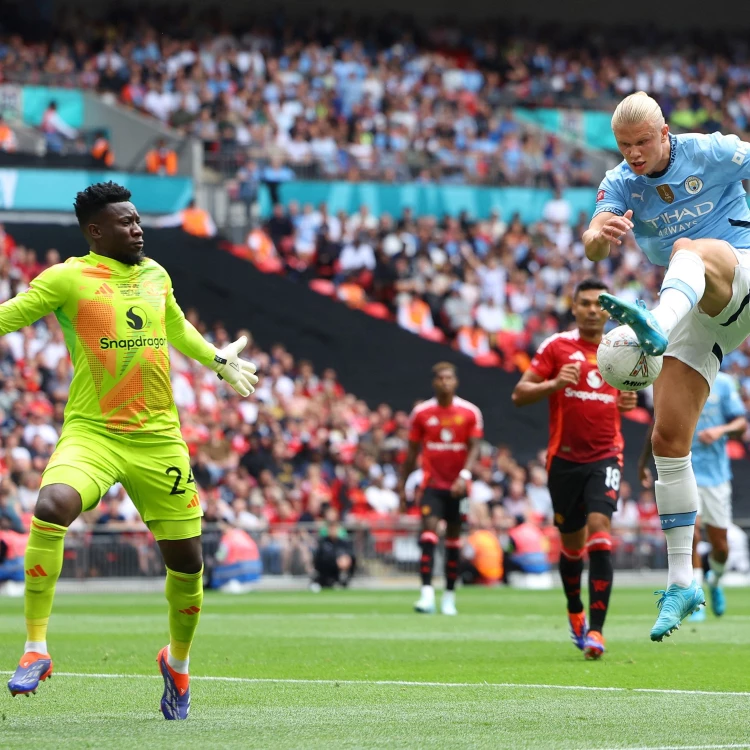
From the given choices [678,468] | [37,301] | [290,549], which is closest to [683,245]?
[678,468]

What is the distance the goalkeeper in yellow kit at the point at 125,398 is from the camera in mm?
7301

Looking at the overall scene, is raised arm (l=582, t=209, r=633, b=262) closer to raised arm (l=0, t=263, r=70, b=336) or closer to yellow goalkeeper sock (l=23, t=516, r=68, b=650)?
raised arm (l=0, t=263, r=70, b=336)

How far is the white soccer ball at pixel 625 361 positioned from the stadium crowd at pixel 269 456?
49.9 feet

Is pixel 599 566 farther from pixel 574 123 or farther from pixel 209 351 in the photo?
pixel 574 123

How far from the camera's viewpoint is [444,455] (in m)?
17.2

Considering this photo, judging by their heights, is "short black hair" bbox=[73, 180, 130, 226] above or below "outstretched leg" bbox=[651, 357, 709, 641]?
above

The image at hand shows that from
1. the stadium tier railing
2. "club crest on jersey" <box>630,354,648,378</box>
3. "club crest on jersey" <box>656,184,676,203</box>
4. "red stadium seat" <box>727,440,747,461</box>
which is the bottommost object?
the stadium tier railing

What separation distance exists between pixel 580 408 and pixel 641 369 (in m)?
4.50

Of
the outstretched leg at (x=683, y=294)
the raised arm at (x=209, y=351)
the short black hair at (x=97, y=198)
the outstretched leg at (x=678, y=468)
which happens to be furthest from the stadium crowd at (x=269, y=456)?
the outstretched leg at (x=683, y=294)

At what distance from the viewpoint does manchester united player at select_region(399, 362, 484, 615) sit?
673 inches

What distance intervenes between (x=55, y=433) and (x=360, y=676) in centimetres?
1416

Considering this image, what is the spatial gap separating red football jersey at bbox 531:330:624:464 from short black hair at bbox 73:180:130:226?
4.61 metres

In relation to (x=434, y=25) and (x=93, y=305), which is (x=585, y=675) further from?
(x=434, y=25)

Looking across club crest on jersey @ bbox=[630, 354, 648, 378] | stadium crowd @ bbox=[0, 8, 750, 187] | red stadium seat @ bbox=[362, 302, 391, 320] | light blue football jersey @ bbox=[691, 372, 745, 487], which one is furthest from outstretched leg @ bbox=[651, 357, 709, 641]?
stadium crowd @ bbox=[0, 8, 750, 187]
